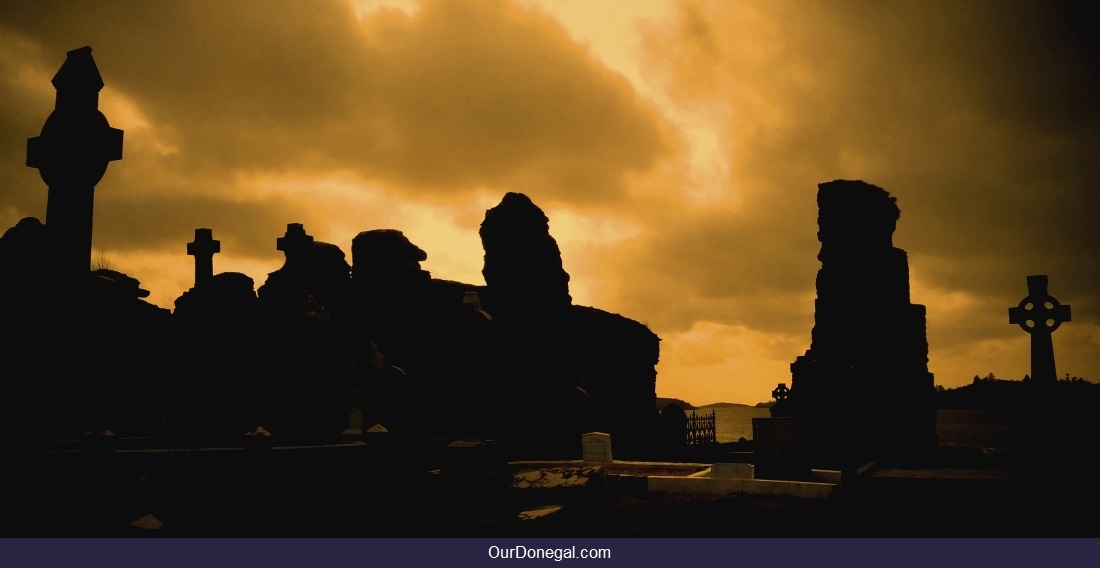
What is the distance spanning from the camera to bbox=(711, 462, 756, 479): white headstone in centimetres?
1331

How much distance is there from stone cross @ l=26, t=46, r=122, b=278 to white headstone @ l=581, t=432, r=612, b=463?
1138 centimetres

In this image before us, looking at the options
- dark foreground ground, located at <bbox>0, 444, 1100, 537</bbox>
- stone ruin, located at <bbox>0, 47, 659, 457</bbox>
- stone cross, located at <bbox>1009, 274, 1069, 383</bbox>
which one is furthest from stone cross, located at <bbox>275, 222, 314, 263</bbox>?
stone cross, located at <bbox>1009, 274, 1069, 383</bbox>

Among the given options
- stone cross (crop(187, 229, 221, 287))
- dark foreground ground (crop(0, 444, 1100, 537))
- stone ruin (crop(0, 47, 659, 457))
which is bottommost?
dark foreground ground (crop(0, 444, 1100, 537))

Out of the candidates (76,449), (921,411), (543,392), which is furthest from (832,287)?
(76,449)

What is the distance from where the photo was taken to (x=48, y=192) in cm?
844

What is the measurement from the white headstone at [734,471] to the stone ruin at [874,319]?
6.50 metres

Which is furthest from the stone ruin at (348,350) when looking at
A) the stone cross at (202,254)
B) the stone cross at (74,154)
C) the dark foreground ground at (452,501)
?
the stone cross at (74,154)

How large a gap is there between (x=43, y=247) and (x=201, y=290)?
14657mm

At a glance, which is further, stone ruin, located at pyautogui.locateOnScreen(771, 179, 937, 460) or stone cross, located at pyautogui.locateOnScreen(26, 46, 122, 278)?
stone ruin, located at pyautogui.locateOnScreen(771, 179, 937, 460)

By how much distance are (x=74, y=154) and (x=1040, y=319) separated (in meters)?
17.7

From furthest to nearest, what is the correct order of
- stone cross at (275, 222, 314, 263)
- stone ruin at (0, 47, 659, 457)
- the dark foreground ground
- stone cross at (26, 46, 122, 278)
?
1. stone cross at (275, 222, 314, 263)
2. stone ruin at (0, 47, 659, 457)
3. the dark foreground ground
4. stone cross at (26, 46, 122, 278)

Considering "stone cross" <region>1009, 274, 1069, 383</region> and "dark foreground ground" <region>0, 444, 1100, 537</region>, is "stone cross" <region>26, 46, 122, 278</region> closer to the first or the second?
"dark foreground ground" <region>0, 444, 1100, 537</region>

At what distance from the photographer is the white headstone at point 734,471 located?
13311 mm

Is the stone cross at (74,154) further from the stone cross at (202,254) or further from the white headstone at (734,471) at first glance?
the stone cross at (202,254)
